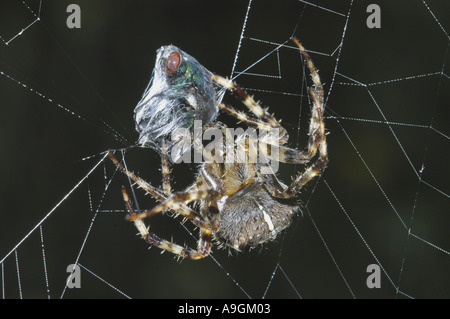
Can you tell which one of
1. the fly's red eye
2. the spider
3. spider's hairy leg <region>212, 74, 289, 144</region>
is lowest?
the spider

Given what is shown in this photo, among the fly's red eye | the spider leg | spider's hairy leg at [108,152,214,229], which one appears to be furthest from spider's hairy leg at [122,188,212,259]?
the fly's red eye

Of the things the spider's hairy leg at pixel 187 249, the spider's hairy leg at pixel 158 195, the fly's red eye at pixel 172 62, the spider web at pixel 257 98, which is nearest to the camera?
the fly's red eye at pixel 172 62

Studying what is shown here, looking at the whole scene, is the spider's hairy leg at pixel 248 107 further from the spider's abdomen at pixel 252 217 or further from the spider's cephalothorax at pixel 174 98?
the spider's abdomen at pixel 252 217

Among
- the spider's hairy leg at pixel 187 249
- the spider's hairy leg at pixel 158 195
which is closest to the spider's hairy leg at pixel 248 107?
the spider's hairy leg at pixel 158 195

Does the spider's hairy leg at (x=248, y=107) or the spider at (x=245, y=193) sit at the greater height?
the spider's hairy leg at (x=248, y=107)

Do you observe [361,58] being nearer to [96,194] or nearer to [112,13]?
[112,13]

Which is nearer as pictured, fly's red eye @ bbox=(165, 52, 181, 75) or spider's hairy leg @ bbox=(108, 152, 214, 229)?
fly's red eye @ bbox=(165, 52, 181, 75)

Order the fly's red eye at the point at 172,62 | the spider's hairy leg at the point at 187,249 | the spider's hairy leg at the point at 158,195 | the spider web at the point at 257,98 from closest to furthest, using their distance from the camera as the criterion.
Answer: the fly's red eye at the point at 172,62
the spider's hairy leg at the point at 158,195
the spider's hairy leg at the point at 187,249
the spider web at the point at 257,98

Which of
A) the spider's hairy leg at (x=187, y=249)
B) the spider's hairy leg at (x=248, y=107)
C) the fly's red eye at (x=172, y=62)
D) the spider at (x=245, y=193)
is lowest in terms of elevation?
the spider's hairy leg at (x=187, y=249)

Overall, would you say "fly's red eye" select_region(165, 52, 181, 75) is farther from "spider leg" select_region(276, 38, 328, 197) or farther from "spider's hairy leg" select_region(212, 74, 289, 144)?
"spider leg" select_region(276, 38, 328, 197)
